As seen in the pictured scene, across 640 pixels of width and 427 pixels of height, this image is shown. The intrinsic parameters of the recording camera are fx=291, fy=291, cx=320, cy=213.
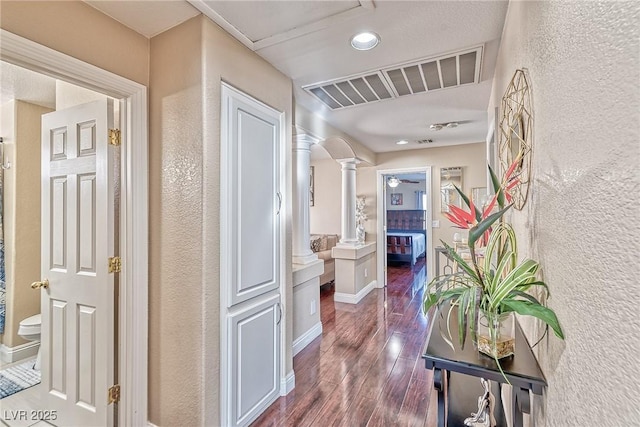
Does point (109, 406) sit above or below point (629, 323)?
below

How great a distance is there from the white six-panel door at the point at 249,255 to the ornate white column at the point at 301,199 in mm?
1056

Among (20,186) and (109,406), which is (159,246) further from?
(20,186)

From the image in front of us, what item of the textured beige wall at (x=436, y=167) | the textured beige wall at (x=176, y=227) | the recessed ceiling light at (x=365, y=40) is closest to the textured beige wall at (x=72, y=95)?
the textured beige wall at (x=176, y=227)

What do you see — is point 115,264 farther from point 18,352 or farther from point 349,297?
point 349,297

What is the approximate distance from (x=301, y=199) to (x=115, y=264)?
1985mm

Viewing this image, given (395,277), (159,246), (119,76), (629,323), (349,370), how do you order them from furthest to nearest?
Answer: (395,277), (349,370), (159,246), (119,76), (629,323)

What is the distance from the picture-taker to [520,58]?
1.25 m

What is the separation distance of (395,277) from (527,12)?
223 inches

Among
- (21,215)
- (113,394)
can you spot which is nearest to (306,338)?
(113,394)

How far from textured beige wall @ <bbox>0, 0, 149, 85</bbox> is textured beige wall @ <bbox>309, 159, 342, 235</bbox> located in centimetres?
492

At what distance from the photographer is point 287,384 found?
2.21 metres

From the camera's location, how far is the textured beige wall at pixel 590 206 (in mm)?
473

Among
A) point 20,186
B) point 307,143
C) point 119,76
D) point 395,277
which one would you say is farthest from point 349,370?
point 395,277

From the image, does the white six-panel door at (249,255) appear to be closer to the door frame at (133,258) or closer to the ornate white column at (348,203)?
the door frame at (133,258)
